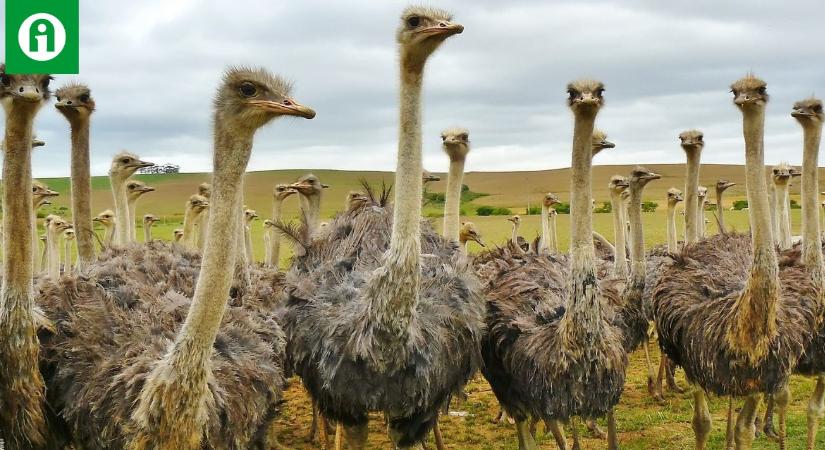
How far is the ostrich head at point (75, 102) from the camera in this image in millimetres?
5910

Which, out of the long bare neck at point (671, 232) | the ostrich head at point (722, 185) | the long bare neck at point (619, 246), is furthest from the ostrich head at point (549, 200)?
the long bare neck at point (619, 246)

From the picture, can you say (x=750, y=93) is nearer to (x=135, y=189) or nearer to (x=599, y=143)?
(x=599, y=143)

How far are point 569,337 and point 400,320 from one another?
A: 4.00 ft

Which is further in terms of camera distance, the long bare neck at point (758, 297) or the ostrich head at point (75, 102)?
the ostrich head at point (75, 102)

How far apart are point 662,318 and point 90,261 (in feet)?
14.0

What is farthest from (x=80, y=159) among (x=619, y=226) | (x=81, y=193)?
(x=619, y=226)

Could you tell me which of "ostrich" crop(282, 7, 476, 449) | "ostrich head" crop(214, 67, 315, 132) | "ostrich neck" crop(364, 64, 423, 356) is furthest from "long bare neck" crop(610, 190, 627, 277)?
"ostrich head" crop(214, 67, 315, 132)

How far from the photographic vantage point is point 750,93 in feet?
18.6

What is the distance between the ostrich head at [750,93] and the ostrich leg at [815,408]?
2.37 meters

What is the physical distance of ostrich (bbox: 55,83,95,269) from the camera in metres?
5.94

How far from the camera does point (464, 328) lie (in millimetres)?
5152

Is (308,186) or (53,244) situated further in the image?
(53,244)

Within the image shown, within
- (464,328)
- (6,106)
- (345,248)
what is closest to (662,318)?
(464,328)

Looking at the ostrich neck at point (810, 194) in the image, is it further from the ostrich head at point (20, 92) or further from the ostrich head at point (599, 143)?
the ostrich head at point (20, 92)
